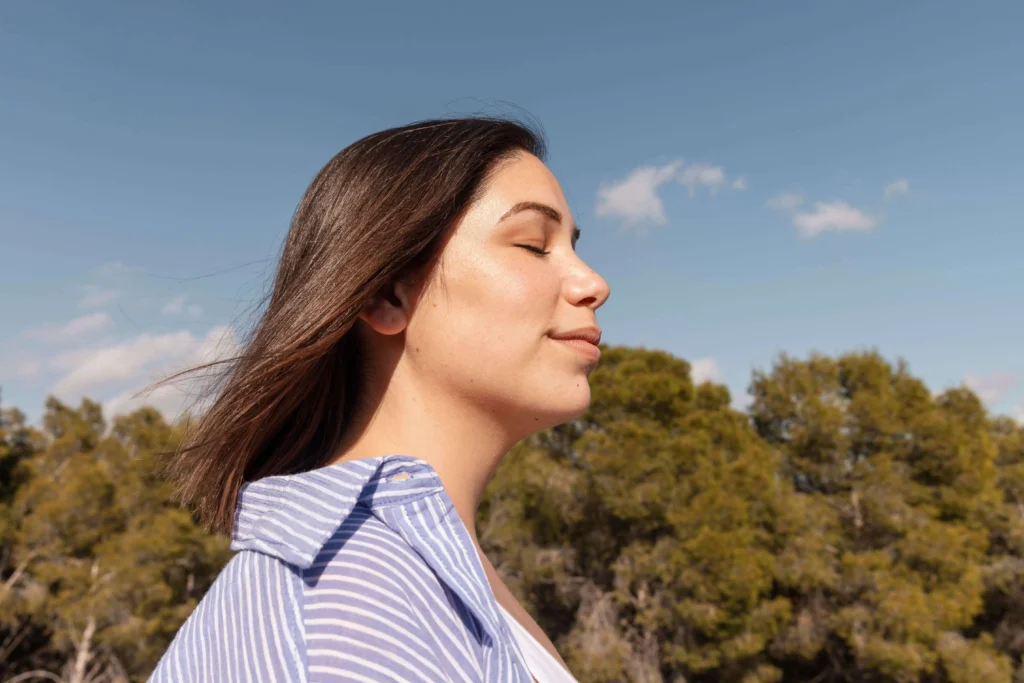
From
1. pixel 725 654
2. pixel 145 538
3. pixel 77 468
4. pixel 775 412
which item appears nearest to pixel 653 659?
pixel 725 654

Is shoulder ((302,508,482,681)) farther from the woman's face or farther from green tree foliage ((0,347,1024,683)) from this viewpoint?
green tree foliage ((0,347,1024,683))

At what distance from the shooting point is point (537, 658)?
3.01 feet

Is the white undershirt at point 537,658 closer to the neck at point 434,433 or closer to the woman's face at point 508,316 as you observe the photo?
the neck at point 434,433

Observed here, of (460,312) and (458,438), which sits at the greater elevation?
(460,312)

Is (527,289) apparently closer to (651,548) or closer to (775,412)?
(651,548)

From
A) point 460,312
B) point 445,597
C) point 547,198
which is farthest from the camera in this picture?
point 547,198

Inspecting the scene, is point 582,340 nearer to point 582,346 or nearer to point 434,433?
point 582,346

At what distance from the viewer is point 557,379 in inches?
37.8

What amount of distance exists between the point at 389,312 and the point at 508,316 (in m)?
0.18

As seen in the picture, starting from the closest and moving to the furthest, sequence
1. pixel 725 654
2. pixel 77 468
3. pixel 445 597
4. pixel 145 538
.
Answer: pixel 445 597 < pixel 725 654 < pixel 145 538 < pixel 77 468

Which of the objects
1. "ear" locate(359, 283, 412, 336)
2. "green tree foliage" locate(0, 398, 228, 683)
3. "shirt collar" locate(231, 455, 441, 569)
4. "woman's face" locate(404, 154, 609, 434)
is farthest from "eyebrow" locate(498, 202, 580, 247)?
"green tree foliage" locate(0, 398, 228, 683)

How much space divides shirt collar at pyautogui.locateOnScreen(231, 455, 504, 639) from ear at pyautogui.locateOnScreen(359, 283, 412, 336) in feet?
0.73

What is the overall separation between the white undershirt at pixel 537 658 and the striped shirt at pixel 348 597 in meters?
0.16

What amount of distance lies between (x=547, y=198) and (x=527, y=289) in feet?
0.60
